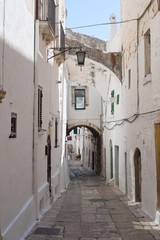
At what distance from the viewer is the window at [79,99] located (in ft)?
76.0

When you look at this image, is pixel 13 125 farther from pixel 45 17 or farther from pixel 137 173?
pixel 137 173

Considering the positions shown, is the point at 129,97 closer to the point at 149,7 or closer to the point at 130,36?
the point at 130,36

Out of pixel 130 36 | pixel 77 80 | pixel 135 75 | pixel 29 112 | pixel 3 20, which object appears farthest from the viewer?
pixel 77 80

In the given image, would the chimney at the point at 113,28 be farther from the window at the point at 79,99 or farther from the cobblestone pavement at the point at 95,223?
the cobblestone pavement at the point at 95,223

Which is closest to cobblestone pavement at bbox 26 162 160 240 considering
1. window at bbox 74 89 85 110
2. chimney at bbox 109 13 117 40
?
chimney at bbox 109 13 117 40

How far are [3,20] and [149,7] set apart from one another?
522 centimetres

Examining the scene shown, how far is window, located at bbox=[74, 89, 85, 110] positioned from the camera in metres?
23.2

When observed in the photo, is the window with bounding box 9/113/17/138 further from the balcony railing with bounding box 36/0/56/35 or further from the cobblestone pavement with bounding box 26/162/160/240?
the balcony railing with bounding box 36/0/56/35

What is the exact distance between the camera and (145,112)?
9.09 m

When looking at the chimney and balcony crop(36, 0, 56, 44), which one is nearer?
balcony crop(36, 0, 56, 44)

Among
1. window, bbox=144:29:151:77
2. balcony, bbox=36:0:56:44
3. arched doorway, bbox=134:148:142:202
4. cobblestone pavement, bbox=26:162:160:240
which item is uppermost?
balcony, bbox=36:0:56:44

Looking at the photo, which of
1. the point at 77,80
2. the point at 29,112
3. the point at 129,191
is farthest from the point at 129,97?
the point at 77,80

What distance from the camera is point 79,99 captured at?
919 inches

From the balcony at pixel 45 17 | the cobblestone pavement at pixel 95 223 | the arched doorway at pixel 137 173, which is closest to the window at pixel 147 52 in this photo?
the balcony at pixel 45 17
